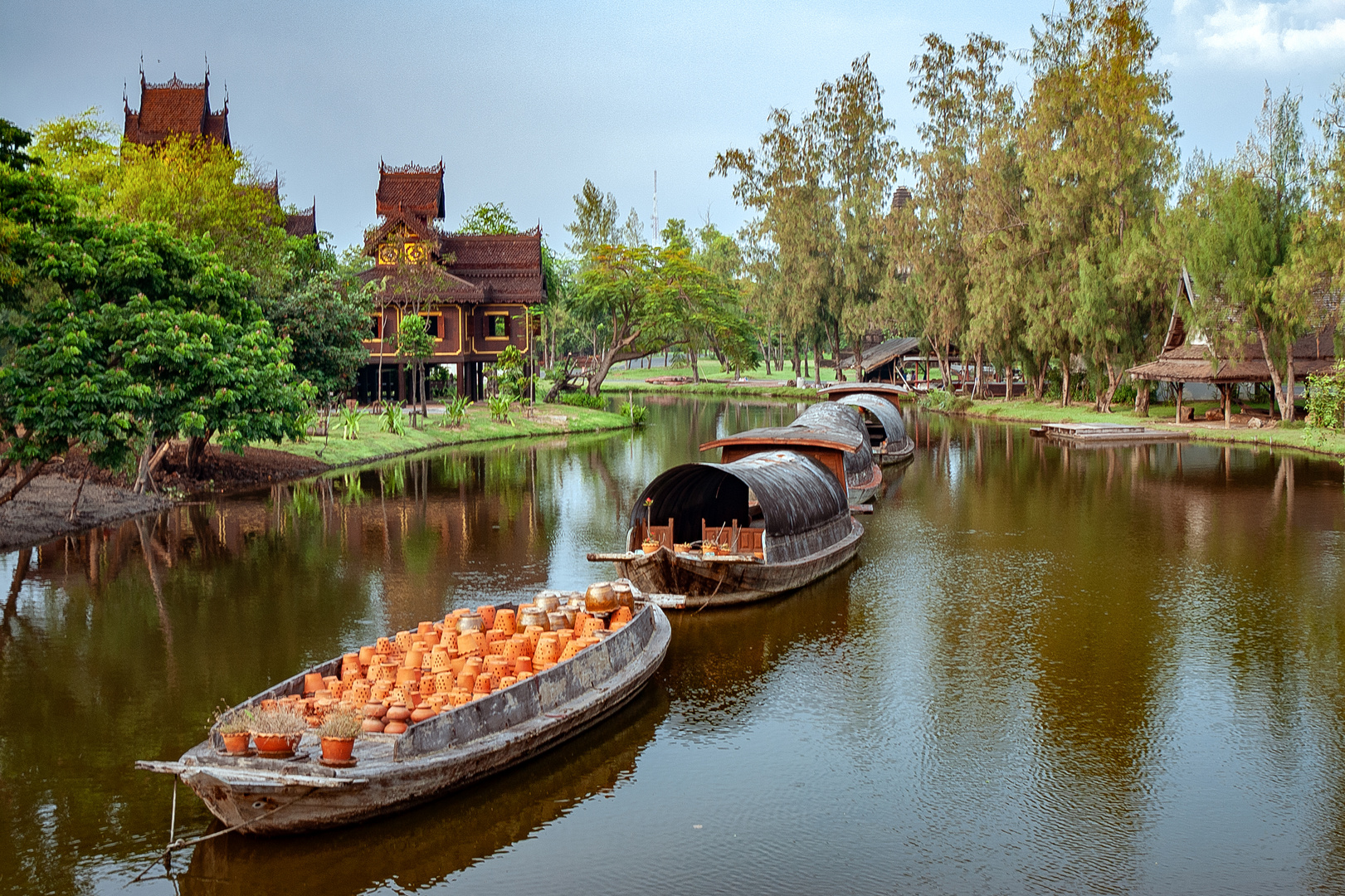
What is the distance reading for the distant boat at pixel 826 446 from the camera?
1117 inches

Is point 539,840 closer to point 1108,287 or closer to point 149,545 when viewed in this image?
point 149,545

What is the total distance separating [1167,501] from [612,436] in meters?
28.6

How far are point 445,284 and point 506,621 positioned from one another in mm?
44372

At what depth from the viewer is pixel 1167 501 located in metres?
32.3

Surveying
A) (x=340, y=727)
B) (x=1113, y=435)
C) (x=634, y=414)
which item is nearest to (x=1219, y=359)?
(x=1113, y=435)

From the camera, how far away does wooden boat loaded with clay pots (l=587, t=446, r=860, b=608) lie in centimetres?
1973

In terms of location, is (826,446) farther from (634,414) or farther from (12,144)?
(634,414)

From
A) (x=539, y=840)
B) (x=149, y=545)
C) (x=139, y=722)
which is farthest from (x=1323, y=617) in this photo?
(x=149, y=545)

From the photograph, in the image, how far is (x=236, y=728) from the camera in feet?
36.1

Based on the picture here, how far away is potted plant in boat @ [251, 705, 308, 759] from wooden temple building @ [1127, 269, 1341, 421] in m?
46.5

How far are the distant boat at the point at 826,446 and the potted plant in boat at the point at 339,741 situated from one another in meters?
16.8

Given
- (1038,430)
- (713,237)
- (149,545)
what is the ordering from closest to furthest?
(149,545)
(1038,430)
(713,237)

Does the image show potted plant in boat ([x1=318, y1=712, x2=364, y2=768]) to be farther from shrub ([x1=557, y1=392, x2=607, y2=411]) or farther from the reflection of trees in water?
shrub ([x1=557, y1=392, x2=607, y2=411])

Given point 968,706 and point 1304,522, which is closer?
point 968,706
